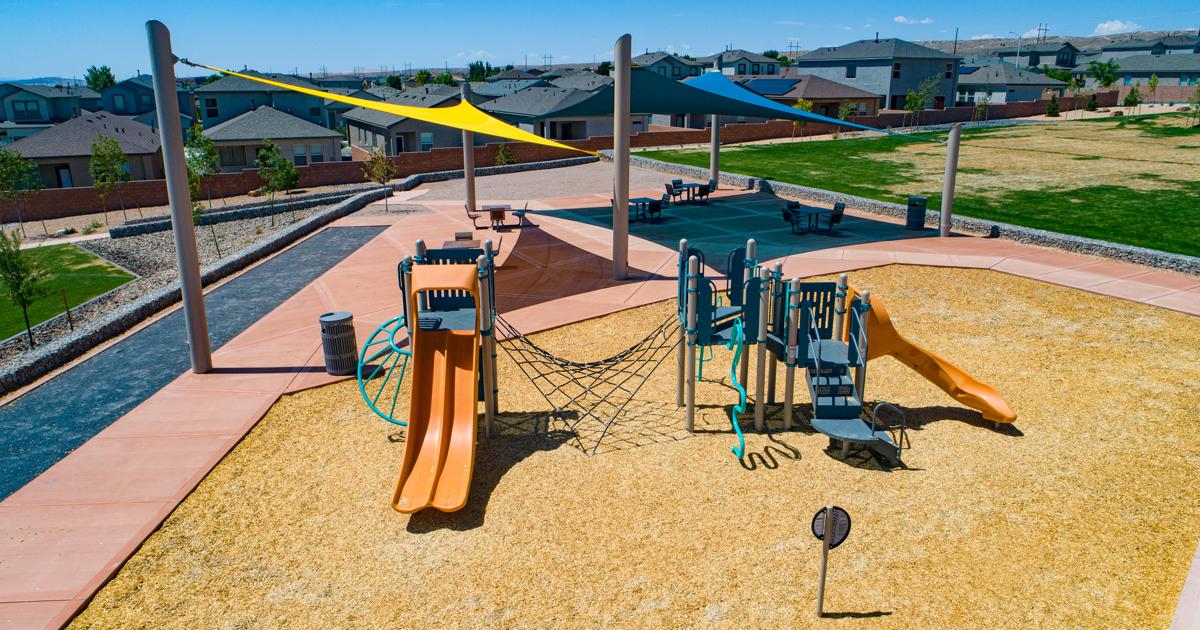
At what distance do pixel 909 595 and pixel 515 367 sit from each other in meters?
6.92

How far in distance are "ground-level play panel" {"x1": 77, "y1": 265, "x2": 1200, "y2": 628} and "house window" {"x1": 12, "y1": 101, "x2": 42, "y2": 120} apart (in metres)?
93.0

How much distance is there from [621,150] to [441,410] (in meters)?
8.61

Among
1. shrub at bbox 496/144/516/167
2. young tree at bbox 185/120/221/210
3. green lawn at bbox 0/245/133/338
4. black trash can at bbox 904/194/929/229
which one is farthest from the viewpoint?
shrub at bbox 496/144/516/167

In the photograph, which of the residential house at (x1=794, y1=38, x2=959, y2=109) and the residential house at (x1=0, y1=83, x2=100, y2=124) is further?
the residential house at (x1=0, y1=83, x2=100, y2=124)

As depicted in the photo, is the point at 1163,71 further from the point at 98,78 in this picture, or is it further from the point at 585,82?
the point at 98,78

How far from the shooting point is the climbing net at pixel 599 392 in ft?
30.6

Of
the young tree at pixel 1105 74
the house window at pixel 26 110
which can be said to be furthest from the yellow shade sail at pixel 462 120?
the young tree at pixel 1105 74

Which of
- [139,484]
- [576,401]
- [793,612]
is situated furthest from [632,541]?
[139,484]

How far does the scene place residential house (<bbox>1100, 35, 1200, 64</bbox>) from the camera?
123 m

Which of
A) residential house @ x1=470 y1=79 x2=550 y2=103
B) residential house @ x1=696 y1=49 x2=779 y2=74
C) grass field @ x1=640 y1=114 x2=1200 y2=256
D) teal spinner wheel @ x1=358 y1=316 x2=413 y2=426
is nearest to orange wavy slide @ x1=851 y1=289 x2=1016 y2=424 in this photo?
teal spinner wheel @ x1=358 y1=316 x2=413 y2=426

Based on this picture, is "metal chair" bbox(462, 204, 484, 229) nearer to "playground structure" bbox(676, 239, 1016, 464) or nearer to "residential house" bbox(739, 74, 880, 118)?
"playground structure" bbox(676, 239, 1016, 464)

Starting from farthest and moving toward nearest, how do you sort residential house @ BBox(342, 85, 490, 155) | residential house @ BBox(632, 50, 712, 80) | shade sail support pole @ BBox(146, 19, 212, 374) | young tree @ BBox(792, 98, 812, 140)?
residential house @ BBox(632, 50, 712, 80) < residential house @ BBox(342, 85, 490, 155) < young tree @ BBox(792, 98, 812, 140) < shade sail support pole @ BBox(146, 19, 212, 374)

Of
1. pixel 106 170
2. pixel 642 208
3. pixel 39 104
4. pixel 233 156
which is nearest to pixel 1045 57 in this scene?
pixel 233 156

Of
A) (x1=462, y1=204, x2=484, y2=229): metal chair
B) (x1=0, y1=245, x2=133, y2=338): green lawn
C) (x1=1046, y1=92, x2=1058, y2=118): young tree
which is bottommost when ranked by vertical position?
(x1=0, y1=245, x2=133, y2=338): green lawn
